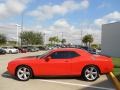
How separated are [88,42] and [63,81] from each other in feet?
256

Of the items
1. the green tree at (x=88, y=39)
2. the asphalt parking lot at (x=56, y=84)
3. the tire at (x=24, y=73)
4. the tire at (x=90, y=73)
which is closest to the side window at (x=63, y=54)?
the tire at (x=90, y=73)

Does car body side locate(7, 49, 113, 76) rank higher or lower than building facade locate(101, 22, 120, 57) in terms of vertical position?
lower

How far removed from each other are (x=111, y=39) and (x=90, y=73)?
3207cm

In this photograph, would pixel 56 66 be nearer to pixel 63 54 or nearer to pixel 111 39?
pixel 63 54

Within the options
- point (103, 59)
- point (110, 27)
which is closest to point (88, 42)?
point (110, 27)

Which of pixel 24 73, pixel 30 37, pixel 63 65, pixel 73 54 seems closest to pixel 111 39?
pixel 73 54

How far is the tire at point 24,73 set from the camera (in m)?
12.5

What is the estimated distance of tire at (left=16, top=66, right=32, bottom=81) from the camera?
1253 centimetres

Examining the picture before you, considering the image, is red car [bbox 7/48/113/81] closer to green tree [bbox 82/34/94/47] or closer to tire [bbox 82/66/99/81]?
tire [bbox 82/66/99/81]

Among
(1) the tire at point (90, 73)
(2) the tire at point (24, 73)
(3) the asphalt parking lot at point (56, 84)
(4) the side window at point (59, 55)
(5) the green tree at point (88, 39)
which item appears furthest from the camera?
(5) the green tree at point (88, 39)

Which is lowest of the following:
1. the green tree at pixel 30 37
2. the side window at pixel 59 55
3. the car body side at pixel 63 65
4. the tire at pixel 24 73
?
the tire at pixel 24 73

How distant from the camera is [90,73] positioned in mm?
12453

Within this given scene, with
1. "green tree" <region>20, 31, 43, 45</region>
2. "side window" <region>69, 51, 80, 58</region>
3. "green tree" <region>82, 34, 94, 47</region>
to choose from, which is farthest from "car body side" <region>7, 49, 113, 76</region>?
"green tree" <region>20, 31, 43, 45</region>

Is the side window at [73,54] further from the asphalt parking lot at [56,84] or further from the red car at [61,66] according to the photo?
the asphalt parking lot at [56,84]
